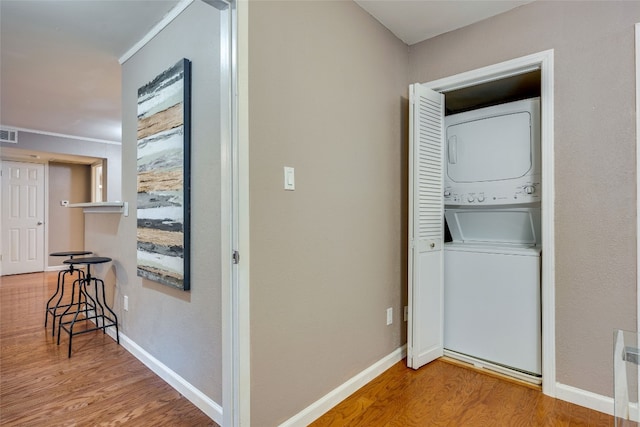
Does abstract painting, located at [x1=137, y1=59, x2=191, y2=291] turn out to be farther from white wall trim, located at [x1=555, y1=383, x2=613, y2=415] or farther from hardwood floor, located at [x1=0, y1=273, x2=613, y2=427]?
white wall trim, located at [x1=555, y1=383, x2=613, y2=415]

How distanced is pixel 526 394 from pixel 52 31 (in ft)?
12.9

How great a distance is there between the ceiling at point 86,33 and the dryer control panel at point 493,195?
3.69 ft

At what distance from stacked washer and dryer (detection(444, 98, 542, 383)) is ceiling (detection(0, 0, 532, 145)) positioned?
0.70 metres

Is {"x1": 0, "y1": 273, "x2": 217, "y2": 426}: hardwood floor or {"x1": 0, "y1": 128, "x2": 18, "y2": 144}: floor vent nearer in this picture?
{"x1": 0, "y1": 273, "x2": 217, "y2": 426}: hardwood floor

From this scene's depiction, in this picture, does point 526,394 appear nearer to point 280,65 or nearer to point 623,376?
point 623,376

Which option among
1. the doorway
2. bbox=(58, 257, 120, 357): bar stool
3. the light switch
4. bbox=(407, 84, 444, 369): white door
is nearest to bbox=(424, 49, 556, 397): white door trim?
the doorway

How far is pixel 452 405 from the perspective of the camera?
1.90m

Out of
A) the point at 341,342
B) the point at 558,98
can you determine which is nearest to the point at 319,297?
the point at 341,342

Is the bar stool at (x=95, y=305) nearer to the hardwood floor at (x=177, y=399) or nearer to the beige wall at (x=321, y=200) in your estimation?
the hardwood floor at (x=177, y=399)

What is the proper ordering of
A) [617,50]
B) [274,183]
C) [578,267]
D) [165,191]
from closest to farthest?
[274,183], [617,50], [578,267], [165,191]

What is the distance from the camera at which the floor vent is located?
192 inches

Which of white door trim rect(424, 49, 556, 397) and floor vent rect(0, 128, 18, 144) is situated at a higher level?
floor vent rect(0, 128, 18, 144)

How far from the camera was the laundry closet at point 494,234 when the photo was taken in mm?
2215

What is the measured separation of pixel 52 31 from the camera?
2.44 m
